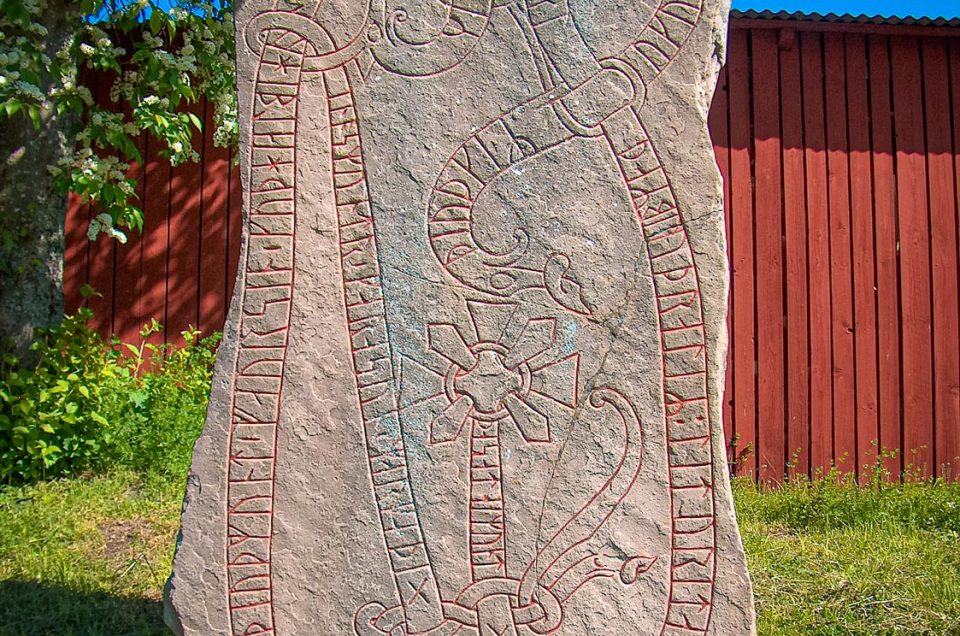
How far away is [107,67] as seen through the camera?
4.47 m

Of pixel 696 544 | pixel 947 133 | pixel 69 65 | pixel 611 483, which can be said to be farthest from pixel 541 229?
pixel 947 133

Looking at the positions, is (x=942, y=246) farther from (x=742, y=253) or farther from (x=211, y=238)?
(x=211, y=238)

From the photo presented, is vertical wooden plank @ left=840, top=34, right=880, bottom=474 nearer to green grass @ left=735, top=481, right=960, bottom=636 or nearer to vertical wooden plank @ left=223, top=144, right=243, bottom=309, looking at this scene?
green grass @ left=735, top=481, right=960, bottom=636

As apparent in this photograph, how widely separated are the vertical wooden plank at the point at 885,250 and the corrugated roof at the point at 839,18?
0.19 metres

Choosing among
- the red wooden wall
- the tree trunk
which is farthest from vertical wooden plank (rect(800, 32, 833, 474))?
the tree trunk

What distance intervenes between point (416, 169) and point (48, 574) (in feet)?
7.27

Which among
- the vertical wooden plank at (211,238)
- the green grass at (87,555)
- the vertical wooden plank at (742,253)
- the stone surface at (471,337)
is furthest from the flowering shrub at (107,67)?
the vertical wooden plank at (742,253)

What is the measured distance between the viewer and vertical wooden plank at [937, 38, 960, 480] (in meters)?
5.21

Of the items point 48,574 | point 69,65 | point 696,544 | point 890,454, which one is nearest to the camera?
point 696,544

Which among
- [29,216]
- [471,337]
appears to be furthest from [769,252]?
[29,216]

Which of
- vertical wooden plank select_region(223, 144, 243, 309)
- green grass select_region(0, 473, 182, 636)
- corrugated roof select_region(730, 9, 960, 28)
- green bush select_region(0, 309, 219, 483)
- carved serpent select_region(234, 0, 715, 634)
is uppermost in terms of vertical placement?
corrugated roof select_region(730, 9, 960, 28)

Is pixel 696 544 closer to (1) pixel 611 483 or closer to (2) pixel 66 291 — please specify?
(1) pixel 611 483

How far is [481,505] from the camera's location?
2262mm

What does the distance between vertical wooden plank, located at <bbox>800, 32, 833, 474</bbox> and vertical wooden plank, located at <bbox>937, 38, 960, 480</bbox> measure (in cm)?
69
